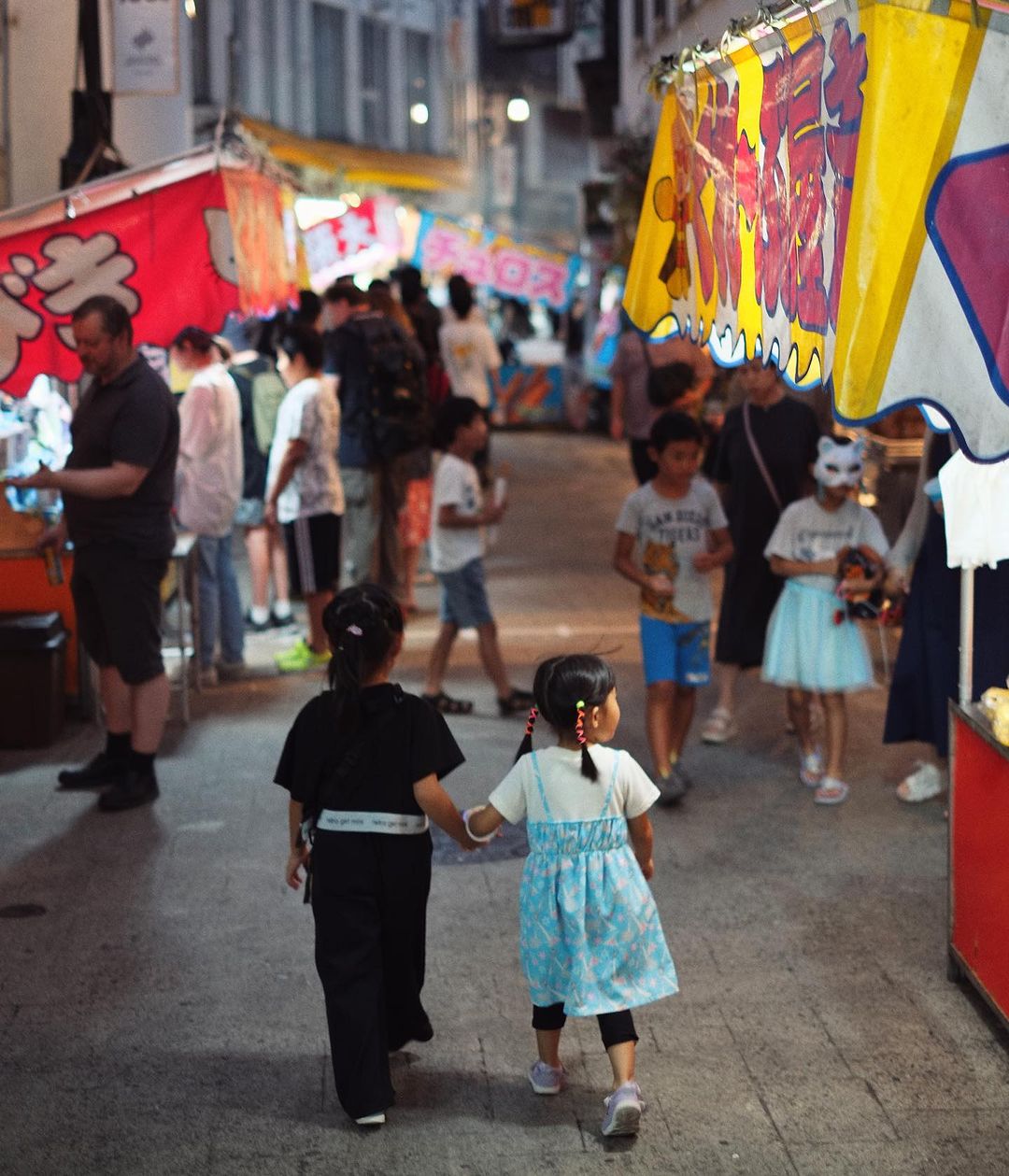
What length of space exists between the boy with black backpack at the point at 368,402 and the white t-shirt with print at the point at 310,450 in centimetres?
70

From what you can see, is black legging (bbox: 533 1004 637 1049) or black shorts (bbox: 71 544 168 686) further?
black shorts (bbox: 71 544 168 686)

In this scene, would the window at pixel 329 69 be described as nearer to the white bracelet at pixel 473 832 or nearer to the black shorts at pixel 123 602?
the black shorts at pixel 123 602

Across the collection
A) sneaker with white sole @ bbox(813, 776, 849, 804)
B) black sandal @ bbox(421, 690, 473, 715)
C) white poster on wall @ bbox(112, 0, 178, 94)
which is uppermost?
white poster on wall @ bbox(112, 0, 178, 94)

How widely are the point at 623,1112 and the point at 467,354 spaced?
10.4 meters

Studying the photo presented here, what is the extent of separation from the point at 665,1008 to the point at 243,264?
168 inches

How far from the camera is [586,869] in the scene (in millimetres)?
4305

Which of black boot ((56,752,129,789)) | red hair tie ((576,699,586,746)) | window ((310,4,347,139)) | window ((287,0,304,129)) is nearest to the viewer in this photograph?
red hair tie ((576,699,586,746))

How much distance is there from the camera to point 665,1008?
518cm

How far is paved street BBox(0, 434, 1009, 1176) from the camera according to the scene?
430 centimetres

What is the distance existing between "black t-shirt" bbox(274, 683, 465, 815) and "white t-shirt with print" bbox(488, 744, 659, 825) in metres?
0.17

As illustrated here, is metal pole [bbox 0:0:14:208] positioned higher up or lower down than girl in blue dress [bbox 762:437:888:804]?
higher up

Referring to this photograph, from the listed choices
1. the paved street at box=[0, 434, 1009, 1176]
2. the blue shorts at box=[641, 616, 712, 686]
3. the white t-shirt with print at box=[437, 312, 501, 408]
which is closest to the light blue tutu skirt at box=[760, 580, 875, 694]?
the blue shorts at box=[641, 616, 712, 686]

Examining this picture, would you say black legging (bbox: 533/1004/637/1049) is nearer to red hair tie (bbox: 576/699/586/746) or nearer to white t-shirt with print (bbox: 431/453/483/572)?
red hair tie (bbox: 576/699/586/746)

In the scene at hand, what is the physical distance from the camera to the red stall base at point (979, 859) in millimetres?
4828
